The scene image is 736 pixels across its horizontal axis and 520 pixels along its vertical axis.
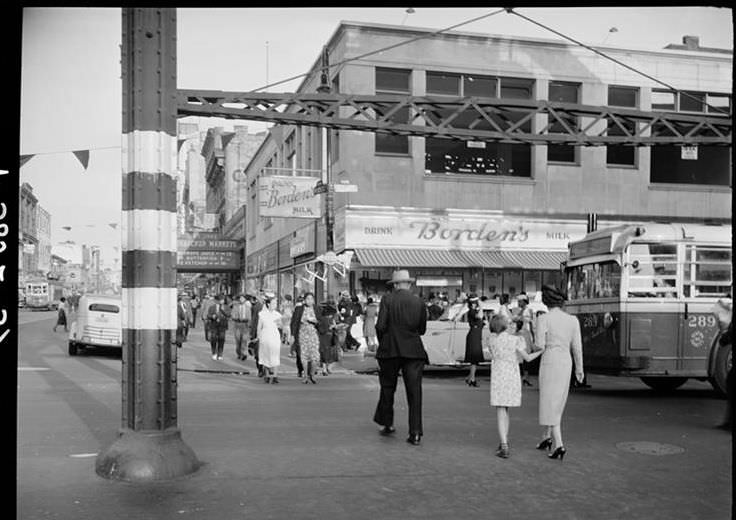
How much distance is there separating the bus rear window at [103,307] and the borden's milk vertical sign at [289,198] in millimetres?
5654

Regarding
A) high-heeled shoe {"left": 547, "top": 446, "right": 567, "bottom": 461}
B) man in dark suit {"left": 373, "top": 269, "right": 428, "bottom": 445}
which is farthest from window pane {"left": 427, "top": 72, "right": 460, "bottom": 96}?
high-heeled shoe {"left": 547, "top": 446, "right": 567, "bottom": 461}

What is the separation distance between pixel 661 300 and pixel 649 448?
4.38m

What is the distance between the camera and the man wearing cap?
19047 millimetres

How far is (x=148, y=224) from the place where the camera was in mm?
6660

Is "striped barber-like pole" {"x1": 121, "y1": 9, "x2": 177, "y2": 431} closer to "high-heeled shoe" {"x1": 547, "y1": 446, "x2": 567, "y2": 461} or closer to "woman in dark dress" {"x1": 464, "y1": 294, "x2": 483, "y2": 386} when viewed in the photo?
"high-heeled shoe" {"x1": 547, "y1": 446, "x2": 567, "y2": 461}

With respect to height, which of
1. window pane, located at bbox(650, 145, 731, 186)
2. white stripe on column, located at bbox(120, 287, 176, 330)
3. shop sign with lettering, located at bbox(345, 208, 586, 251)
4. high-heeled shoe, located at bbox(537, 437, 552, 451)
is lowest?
high-heeled shoe, located at bbox(537, 437, 552, 451)

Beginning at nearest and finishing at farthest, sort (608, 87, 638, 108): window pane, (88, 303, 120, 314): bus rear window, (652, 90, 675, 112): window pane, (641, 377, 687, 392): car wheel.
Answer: (641, 377, 687, 392): car wheel
(88, 303, 120, 314): bus rear window
(608, 87, 638, 108): window pane
(652, 90, 675, 112): window pane

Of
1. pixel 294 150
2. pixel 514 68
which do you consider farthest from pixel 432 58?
pixel 294 150

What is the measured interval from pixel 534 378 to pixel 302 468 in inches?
373

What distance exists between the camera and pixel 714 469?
7.17 m

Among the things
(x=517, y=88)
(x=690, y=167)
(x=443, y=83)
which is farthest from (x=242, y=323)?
(x=690, y=167)

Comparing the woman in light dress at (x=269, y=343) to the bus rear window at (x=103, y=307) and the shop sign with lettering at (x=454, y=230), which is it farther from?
the shop sign with lettering at (x=454, y=230)

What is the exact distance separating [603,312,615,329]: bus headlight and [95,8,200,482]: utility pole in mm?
7821

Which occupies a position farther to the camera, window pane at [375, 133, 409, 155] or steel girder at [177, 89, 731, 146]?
window pane at [375, 133, 409, 155]
